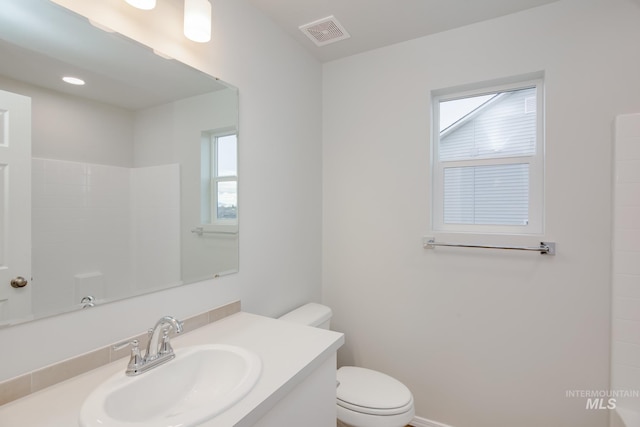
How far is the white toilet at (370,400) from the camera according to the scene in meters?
1.45

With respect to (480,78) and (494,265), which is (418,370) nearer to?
(494,265)

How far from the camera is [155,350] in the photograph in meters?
1.02

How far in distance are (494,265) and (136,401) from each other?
177 centimetres

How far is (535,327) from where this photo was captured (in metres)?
1.66

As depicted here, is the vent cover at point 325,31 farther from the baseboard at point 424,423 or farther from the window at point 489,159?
the baseboard at point 424,423

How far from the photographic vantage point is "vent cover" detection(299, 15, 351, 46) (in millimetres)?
1761

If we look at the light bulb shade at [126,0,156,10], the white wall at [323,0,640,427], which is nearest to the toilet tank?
the white wall at [323,0,640,427]

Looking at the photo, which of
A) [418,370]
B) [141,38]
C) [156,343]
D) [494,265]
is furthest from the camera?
[418,370]

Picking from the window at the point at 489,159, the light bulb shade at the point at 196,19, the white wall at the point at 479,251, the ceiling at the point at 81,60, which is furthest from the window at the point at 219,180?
the window at the point at 489,159

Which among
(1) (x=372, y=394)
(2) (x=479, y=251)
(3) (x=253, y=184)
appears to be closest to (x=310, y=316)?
(1) (x=372, y=394)

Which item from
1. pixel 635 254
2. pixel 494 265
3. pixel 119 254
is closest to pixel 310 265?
pixel 494 265

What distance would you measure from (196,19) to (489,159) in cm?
170

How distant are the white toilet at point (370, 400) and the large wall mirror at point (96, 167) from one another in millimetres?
882

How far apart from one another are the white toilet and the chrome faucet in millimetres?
820
